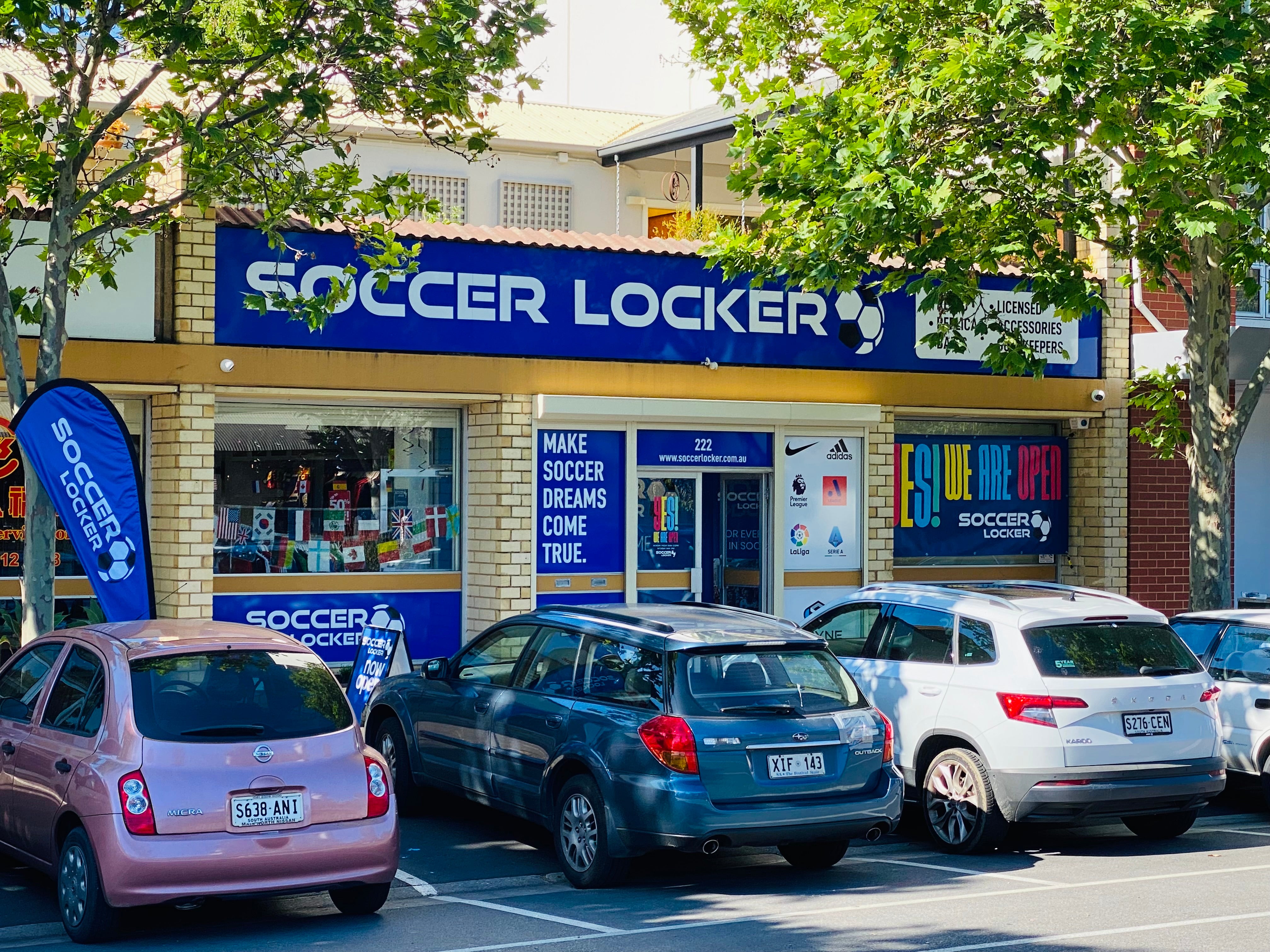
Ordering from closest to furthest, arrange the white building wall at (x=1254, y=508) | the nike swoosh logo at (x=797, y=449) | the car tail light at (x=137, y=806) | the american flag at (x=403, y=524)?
the car tail light at (x=137, y=806)
the american flag at (x=403, y=524)
the nike swoosh logo at (x=797, y=449)
the white building wall at (x=1254, y=508)

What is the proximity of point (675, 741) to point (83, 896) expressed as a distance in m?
3.07

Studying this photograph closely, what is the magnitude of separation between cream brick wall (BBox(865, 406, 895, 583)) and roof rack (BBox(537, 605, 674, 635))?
7501 mm

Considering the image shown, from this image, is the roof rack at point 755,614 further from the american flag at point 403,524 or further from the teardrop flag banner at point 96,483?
the american flag at point 403,524

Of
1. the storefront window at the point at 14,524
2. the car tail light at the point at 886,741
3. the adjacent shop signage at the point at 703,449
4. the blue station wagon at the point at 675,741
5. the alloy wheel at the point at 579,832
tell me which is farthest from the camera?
the adjacent shop signage at the point at 703,449

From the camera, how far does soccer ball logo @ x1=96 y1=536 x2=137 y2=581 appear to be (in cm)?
1085

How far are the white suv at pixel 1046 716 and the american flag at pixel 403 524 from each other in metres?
6.19

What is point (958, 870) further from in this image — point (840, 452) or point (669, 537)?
point (840, 452)

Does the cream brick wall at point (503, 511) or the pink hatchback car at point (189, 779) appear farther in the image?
the cream brick wall at point (503, 511)

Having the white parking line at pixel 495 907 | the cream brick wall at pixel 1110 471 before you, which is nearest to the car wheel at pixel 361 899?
the white parking line at pixel 495 907

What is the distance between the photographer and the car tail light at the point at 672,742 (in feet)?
27.6

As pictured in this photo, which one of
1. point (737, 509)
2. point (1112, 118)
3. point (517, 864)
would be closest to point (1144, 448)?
point (737, 509)

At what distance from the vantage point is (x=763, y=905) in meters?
8.48

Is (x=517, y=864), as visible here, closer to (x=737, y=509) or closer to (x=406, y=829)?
(x=406, y=829)

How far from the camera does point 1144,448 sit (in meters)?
18.6
